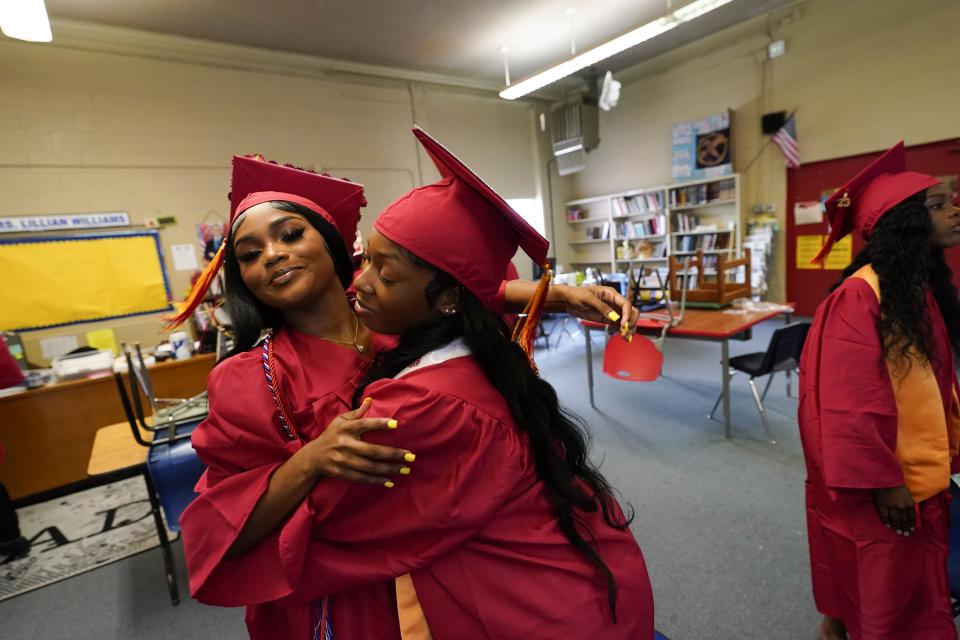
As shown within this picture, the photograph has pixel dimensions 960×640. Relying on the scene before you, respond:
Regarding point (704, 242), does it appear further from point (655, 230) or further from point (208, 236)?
point (208, 236)

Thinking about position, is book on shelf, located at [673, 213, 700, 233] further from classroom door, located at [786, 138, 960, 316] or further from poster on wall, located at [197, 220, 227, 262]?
poster on wall, located at [197, 220, 227, 262]

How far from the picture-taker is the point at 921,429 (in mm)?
1239

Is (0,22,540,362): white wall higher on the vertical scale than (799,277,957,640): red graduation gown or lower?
higher

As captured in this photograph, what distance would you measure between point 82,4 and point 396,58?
2978 millimetres

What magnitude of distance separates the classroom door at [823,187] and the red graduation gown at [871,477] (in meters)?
4.73

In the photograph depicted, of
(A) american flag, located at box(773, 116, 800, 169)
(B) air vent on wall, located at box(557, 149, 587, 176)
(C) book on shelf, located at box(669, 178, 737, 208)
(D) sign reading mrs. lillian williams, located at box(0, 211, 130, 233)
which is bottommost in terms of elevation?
(C) book on shelf, located at box(669, 178, 737, 208)

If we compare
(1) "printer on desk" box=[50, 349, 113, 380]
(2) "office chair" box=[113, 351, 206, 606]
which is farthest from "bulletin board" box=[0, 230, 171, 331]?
(2) "office chair" box=[113, 351, 206, 606]

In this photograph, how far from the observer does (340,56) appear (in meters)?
5.35

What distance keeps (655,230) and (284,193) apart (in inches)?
271

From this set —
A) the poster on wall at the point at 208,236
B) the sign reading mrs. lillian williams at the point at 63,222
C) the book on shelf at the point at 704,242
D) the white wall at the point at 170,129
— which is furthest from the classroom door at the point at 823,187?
the sign reading mrs. lillian williams at the point at 63,222

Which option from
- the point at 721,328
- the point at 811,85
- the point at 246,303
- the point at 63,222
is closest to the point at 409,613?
the point at 246,303

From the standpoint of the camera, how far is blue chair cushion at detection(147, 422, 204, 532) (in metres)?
1.89

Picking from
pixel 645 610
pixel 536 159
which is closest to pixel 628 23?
A: pixel 536 159

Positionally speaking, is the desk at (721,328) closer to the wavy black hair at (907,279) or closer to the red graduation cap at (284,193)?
the wavy black hair at (907,279)
